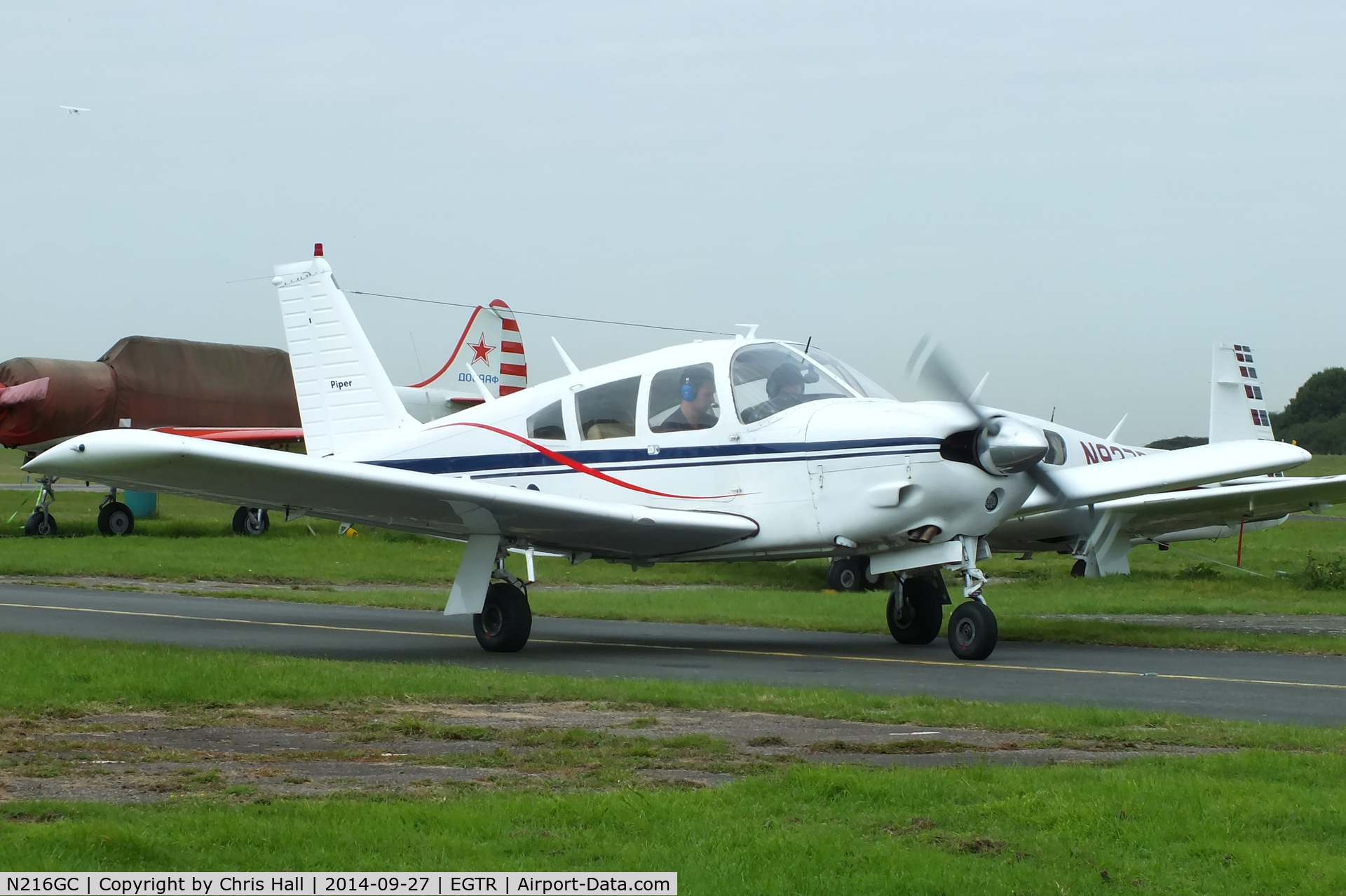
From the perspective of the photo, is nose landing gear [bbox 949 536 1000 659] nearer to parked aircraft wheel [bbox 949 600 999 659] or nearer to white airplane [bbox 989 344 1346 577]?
parked aircraft wheel [bbox 949 600 999 659]

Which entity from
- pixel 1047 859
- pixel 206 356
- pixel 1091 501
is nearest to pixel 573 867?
pixel 1047 859

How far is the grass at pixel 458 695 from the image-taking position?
7.70 metres

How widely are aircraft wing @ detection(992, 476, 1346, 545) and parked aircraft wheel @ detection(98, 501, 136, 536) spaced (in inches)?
694

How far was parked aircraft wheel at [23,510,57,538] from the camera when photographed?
28688mm

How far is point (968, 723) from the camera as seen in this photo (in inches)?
313

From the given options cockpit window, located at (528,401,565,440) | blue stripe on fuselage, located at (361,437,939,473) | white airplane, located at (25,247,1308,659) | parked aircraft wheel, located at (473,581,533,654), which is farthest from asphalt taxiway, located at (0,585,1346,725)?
cockpit window, located at (528,401,565,440)

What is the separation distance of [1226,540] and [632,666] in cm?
2732

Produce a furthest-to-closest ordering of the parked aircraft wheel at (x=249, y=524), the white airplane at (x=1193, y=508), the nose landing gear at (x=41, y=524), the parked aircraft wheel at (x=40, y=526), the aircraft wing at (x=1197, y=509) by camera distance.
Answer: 1. the parked aircraft wheel at (x=249, y=524)
2. the parked aircraft wheel at (x=40, y=526)
3. the nose landing gear at (x=41, y=524)
4. the white airplane at (x=1193, y=508)
5. the aircraft wing at (x=1197, y=509)

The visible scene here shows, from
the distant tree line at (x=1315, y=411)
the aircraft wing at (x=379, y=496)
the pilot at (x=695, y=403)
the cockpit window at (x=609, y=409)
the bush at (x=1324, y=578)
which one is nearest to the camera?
the aircraft wing at (x=379, y=496)

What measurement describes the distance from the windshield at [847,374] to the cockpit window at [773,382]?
0.14m

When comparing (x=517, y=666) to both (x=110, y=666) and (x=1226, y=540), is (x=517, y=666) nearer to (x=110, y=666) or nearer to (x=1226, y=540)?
(x=110, y=666)

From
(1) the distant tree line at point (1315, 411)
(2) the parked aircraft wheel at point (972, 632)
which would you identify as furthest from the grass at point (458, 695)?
(1) the distant tree line at point (1315, 411)

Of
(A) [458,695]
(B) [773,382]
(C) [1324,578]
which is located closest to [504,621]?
(B) [773,382]

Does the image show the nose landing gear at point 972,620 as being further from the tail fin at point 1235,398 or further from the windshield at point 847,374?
the tail fin at point 1235,398
